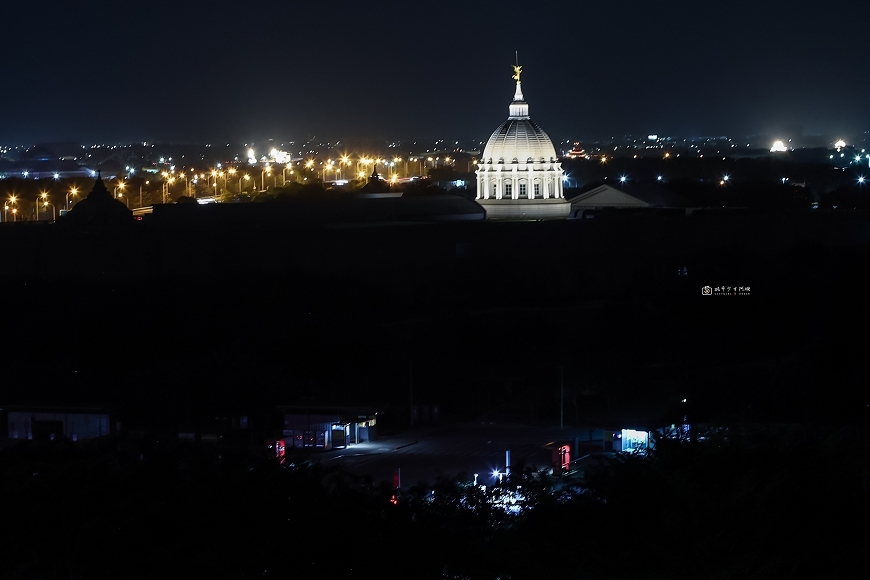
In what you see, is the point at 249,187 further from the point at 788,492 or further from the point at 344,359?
the point at 788,492

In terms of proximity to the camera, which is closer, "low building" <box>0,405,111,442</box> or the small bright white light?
"low building" <box>0,405,111,442</box>

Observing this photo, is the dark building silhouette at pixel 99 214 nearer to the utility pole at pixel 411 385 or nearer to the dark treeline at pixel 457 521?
the utility pole at pixel 411 385

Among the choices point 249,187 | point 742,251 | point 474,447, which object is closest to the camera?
point 474,447

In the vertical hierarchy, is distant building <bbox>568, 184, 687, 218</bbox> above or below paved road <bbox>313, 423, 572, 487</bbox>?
above

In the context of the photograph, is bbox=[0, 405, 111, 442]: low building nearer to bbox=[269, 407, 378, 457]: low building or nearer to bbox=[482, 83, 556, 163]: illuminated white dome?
bbox=[269, 407, 378, 457]: low building

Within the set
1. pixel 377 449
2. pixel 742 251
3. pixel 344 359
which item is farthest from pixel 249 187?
pixel 377 449

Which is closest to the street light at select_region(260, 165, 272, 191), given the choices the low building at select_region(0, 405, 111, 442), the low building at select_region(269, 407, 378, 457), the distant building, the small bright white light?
the distant building

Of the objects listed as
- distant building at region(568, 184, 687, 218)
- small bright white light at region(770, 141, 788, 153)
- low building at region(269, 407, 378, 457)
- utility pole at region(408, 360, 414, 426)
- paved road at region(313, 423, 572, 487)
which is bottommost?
paved road at region(313, 423, 572, 487)

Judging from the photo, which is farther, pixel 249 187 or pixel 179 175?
pixel 179 175
